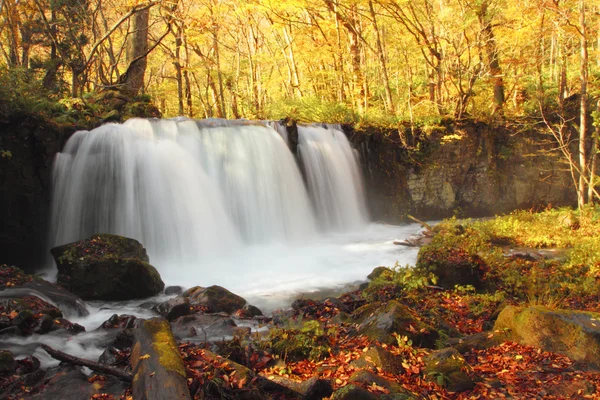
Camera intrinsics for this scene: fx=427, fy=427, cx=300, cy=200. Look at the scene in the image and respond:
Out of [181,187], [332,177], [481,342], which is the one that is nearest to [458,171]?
[332,177]

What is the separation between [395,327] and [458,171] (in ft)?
44.3

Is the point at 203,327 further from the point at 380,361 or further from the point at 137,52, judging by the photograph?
the point at 137,52

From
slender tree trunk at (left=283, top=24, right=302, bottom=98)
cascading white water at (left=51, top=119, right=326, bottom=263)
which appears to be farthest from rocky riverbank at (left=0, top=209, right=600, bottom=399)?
slender tree trunk at (left=283, top=24, right=302, bottom=98)

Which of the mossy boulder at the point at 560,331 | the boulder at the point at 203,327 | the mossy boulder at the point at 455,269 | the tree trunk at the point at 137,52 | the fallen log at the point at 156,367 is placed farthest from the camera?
the tree trunk at the point at 137,52

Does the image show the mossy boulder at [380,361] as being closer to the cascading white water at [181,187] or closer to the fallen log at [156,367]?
the fallen log at [156,367]

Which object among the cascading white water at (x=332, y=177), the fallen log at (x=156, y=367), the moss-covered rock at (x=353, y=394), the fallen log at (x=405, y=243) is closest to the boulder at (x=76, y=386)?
the fallen log at (x=156, y=367)

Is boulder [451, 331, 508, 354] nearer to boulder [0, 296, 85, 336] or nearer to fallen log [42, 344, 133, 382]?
fallen log [42, 344, 133, 382]

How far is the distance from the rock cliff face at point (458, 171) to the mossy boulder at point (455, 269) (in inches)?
340

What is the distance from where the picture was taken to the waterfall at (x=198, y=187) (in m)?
10.4

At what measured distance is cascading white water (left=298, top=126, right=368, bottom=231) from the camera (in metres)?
14.7

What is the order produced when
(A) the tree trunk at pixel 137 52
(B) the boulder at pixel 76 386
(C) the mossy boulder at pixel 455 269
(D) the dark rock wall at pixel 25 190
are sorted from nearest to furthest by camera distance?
1. (B) the boulder at pixel 76 386
2. (C) the mossy boulder at pixel 455 269
3. (D) the dark rock wall at pixel 25 190
4. (A) the tree trunk at pixel 137 52

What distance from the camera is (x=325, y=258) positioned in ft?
36.6

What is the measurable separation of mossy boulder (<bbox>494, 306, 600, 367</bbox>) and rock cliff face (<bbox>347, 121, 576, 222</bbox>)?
1162 cm

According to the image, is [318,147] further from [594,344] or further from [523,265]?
[594,344]
